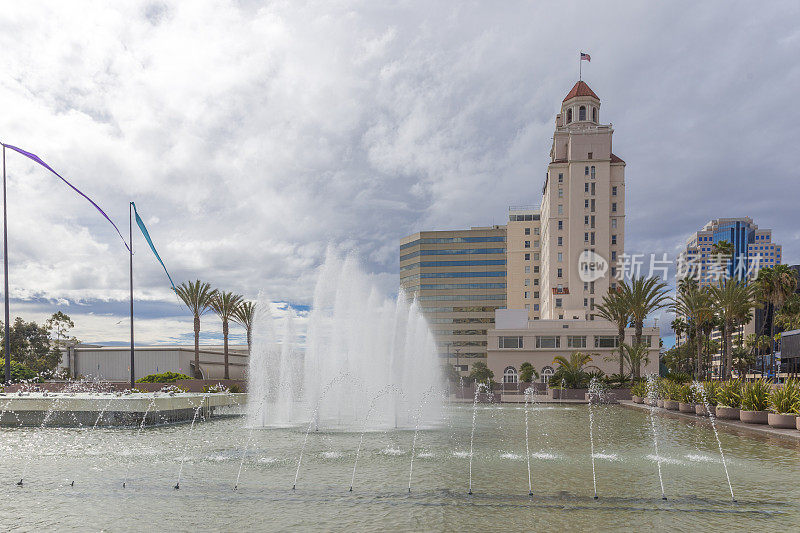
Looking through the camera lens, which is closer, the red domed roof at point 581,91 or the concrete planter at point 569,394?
the concrete planter at point 569,394

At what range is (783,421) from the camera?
21.5 meters

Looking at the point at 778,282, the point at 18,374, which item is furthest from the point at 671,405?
the point at 778,282

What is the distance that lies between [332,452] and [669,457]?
9692 mm

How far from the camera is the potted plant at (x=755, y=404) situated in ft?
75.9

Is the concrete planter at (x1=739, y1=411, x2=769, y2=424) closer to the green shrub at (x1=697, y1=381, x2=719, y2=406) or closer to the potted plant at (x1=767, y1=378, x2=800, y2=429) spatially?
the potted plant at (x1=767, y1=378, x2=800, y2=429)

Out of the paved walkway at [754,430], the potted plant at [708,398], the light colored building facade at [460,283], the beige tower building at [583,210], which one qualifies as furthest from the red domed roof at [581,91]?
the paved walkway at [754,430]

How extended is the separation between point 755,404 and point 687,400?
728cm

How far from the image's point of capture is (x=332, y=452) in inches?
648

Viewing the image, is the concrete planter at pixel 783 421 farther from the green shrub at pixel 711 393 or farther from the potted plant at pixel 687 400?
the potted plant at pixel 687 400

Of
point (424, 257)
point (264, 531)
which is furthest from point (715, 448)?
point (424, 257)

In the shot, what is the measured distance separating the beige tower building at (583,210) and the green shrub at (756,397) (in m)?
55.0


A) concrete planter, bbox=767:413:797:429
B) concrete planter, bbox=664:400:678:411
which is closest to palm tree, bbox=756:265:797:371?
concrete planter, bbox=664:400:678:411

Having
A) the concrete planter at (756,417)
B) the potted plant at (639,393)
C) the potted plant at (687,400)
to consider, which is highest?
the concrete planter at (756,417)

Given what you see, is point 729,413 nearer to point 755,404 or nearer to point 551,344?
point 755,404
